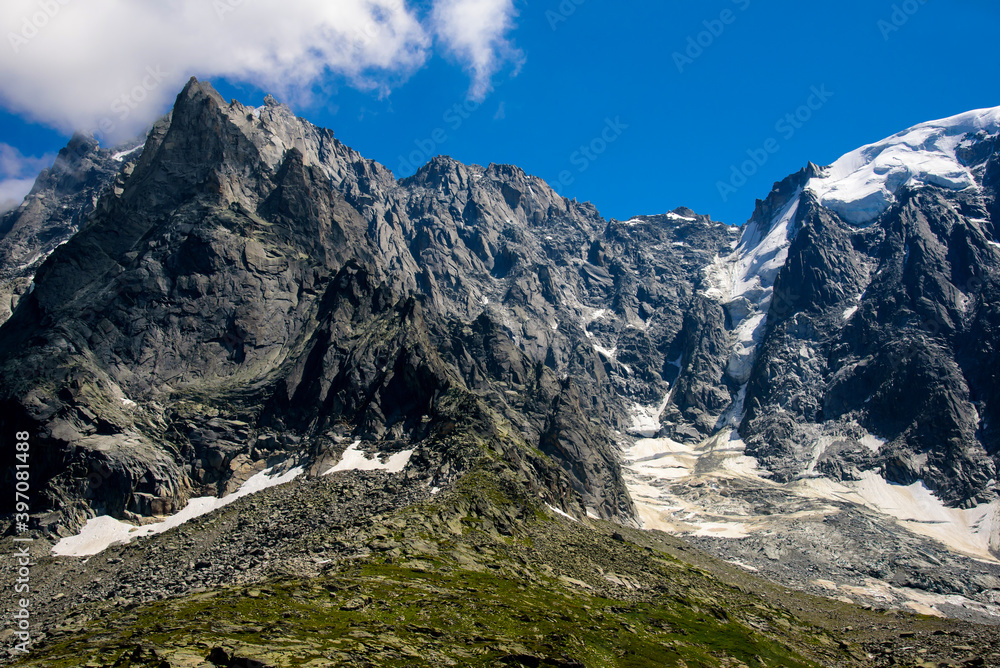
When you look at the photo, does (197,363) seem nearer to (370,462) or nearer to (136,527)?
(136,527)

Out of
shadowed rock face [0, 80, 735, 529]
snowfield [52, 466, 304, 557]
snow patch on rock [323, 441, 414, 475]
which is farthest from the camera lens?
shadowed rock face [0, 80, 735, 529]

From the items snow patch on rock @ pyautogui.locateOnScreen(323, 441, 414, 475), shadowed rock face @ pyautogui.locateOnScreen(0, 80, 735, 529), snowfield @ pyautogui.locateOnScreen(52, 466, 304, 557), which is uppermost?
shadowed rock face @ pyautogui.locateOnScreen(0, 80, 735, 529)

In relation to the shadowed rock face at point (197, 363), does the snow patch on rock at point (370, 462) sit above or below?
below

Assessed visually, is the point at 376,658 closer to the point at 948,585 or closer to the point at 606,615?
the point at 606,615

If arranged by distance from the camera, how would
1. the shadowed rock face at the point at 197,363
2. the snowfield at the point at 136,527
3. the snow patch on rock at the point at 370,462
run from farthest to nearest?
the shadowed rock face at the point at 197,363 → the snow patch on rock at the point at 370,462 → the snowfield at the point at 136,527

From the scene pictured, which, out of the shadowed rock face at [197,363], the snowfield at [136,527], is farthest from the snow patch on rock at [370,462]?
the snowfield at [136,527]

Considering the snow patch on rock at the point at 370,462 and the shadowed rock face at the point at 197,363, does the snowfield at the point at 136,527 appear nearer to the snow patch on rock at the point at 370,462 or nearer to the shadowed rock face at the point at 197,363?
the shadowed rock face at the point at 197,363

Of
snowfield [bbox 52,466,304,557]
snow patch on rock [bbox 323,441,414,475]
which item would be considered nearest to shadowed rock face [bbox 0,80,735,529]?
snowfield [bbox 52,466,304,557]

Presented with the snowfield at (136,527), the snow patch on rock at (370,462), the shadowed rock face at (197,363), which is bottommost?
the snowfield at (136,527)

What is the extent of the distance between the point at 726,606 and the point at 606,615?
2742 centimetres

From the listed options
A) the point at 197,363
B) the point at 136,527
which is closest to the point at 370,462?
the point at 136,527

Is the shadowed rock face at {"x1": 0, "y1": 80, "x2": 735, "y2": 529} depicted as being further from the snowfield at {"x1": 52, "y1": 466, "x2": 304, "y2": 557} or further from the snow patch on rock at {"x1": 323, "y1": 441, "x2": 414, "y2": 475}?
the snow patch on rock at {"x1": 323, "y1": 441, "x2": 414, "y2": 475}

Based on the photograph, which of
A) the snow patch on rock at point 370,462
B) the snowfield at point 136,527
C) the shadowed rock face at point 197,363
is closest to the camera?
the snowfield at point 136,527

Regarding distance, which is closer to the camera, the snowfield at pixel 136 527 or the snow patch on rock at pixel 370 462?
the snowfield at pixel 136 527
